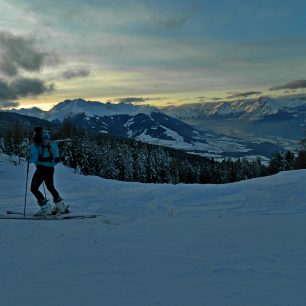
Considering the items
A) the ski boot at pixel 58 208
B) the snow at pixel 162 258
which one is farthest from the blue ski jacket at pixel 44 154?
the snow at pixel 162 258

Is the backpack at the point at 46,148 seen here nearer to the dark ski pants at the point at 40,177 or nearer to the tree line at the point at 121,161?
the dark ski pants at the point at 40,177

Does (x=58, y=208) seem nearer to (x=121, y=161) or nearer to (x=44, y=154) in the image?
(x=44, y=154)

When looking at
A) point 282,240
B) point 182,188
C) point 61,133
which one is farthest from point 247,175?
point 282,240

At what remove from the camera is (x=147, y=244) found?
289 inches

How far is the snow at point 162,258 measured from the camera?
4.82 metres

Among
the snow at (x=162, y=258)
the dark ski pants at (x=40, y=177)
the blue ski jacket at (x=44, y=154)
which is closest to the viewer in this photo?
the snow at (x=162, y=258)

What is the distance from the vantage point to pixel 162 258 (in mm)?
6414

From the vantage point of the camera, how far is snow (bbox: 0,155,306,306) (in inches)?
190

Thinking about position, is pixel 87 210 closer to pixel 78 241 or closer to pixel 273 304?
pixel 78 241

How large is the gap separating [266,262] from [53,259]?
3.57m

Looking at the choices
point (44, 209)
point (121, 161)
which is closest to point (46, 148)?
point (44, 209)

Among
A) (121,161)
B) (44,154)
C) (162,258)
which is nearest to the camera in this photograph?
(162,258)

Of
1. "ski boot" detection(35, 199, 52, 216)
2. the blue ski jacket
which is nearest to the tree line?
"ski boot" detection(35, 199, 52, 216)

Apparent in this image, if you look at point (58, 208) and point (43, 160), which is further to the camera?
point (58, 208)
